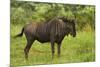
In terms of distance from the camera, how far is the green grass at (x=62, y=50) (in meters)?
2.35

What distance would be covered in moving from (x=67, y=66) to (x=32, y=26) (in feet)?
2.24

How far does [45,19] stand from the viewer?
2.48 meters

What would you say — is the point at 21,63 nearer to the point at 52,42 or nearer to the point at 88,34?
the point at 52,42

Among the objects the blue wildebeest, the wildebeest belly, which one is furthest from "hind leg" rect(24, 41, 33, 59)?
the wildebeest belly

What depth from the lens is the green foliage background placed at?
235 centimetres

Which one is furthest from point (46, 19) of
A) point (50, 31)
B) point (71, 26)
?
point (71, 26)

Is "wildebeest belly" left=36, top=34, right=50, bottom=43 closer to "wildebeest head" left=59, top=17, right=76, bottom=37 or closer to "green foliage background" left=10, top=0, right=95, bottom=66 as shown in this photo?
"green foliage background" left=10, top=0, right=95, bottom=66

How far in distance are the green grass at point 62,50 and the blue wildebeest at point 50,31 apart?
0.05m

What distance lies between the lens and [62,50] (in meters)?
2.55

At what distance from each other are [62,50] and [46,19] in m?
0.44

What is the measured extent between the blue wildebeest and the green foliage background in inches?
1.9

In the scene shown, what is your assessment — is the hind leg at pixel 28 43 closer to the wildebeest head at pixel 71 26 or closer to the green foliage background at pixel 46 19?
the green foliage background at pixel 46 19
